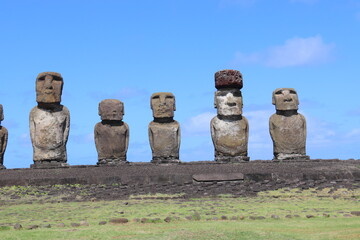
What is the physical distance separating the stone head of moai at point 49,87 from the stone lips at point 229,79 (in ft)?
17.0

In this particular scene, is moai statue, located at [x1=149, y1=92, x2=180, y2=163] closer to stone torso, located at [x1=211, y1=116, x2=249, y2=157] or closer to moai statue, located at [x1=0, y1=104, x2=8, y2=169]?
stone torso, located at [x1=211, y1=116, x2=249, y2=157]

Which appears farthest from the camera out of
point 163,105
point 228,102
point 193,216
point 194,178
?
point 228,102

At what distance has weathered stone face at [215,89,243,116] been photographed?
704 inches

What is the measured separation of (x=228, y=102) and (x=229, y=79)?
0.77 metres

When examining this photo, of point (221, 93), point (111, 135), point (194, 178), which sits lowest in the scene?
point (194, 178)

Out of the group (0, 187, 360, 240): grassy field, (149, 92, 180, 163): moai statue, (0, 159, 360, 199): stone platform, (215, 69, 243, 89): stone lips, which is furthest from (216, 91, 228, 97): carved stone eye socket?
(0, 187, 360, 240): grassy field

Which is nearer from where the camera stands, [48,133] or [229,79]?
[48,133]

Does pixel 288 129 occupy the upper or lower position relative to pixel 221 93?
lower

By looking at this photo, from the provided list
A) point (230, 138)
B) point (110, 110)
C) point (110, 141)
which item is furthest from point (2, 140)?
point (230, 138)

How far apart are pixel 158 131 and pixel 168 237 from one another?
11234 millimetres

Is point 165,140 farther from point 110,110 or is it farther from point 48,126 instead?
point 48,126

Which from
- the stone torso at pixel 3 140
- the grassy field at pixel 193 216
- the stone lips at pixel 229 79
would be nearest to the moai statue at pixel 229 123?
the stone lips at pixel 229 79

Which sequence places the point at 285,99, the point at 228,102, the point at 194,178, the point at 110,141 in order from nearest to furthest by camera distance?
the point at 194,178
the point at 110,141
the point at 228,102
the point at 285,99

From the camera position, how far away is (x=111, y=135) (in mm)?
17688
